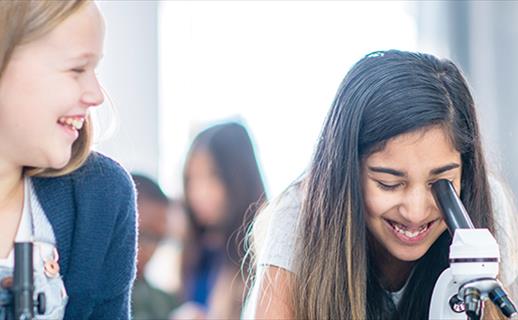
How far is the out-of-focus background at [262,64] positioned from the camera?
3262 mm

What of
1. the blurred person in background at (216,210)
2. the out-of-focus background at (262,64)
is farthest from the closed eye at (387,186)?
the out-of-focus background at (262,64)

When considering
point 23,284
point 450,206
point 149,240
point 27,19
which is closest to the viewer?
point 23,284

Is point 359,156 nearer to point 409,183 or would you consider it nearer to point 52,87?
point 409,183

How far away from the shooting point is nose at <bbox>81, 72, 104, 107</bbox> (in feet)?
4.97

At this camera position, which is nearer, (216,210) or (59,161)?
(59,161)

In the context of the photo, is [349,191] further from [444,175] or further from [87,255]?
[87,255]

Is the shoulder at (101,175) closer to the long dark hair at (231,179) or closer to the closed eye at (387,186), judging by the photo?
the closed eye at (387,186)

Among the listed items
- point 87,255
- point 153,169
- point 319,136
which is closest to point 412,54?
point 319,136

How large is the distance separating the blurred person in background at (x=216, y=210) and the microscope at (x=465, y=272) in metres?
1.29

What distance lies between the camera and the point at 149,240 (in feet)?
10.5

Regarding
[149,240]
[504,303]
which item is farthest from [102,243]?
[149,240]

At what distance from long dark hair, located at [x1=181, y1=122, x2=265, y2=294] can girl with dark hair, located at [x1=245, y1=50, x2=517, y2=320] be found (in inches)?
41.8

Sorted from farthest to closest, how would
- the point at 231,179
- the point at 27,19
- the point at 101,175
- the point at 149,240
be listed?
the point at 149,240, the point at 231,179, the point at 101,175, the point at 27,19

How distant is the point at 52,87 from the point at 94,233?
0.27 m
